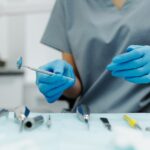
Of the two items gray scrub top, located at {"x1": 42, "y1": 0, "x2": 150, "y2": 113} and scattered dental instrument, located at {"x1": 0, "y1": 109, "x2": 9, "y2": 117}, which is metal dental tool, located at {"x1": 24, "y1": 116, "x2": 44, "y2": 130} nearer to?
scattered dental instrument, located at {"x1": 0, "y1": 109, "x2": 9, "y2": 117}

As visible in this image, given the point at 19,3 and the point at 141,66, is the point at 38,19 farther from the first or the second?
the point at 141,66

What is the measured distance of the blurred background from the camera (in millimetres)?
1398

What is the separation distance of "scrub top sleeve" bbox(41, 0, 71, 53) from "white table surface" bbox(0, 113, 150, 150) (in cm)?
33

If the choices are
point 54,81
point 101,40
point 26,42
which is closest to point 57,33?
point 101,40

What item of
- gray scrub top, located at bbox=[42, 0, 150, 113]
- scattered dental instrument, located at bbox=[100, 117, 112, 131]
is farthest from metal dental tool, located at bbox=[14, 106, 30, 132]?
gray scrub top, located at bbox=[42, 0, 150, 113]

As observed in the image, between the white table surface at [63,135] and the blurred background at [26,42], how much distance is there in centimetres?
84

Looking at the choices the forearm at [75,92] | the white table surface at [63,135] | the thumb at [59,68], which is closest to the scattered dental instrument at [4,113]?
the white table surface at [63,135]

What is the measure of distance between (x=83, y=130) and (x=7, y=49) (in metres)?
1.08

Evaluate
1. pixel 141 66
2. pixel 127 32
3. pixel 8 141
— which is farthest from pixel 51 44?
pixel 8 141

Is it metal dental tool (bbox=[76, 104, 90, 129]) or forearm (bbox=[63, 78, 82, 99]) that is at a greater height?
metal dental tool (bbox=[76, 104, 90, 129])

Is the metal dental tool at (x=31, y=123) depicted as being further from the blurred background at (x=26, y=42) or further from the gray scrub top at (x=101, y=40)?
the blurred background at (x=26, y=42)

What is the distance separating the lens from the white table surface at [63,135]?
405mm

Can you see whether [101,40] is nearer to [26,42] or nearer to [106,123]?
[106,123]

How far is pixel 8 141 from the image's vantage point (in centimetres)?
43
